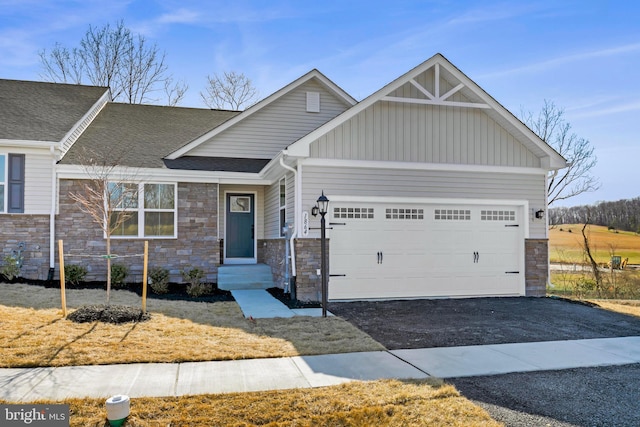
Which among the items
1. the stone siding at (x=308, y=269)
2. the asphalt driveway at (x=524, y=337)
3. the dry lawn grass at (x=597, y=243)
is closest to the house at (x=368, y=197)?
the stone siding at (x=308, y=269)

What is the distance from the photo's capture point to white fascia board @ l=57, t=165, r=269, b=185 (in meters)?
11.3

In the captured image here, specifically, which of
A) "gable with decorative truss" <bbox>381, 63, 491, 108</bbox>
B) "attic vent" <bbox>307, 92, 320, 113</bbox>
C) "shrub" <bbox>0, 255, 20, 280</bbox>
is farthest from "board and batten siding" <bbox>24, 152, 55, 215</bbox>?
"gable with decorative truss" <bbox>381, 63, 491, 108</bbox>

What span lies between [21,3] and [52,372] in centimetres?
1103

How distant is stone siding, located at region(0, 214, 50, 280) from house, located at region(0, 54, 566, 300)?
3 cm

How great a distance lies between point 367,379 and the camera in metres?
4.88

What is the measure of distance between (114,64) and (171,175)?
56.6 ft

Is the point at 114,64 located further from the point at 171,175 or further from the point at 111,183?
the point at 171,175

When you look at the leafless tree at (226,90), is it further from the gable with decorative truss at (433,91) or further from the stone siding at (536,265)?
the stone siding at (536,265)

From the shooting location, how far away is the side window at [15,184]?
442 inches

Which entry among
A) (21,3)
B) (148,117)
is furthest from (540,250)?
Result: (21,3)

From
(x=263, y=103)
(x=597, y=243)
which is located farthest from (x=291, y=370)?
(x=597, y=243)

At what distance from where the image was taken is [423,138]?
1073cm

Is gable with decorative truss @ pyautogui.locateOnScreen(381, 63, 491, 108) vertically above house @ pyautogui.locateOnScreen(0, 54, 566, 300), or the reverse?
gable with decorative truss @ pyautogui.locateOnScreen(381, 63, 491, 108)
